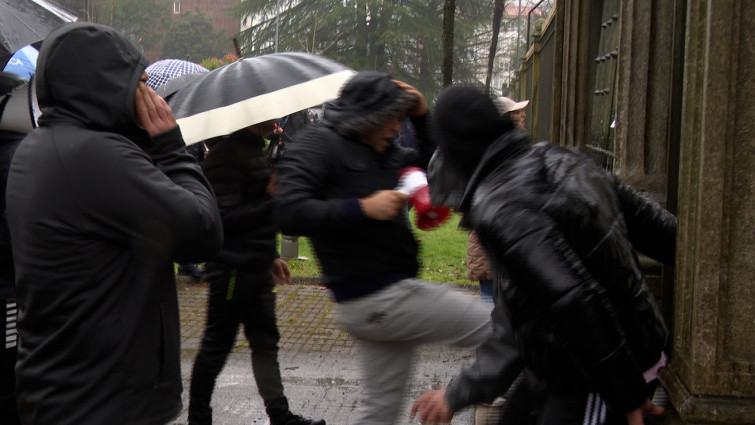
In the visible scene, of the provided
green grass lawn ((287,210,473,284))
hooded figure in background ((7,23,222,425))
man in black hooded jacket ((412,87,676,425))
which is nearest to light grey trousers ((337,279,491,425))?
man in black hooded jacket ((412,87,676,425))

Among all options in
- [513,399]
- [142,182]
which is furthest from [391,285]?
[142,182]

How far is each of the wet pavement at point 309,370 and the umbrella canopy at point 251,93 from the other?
5.91ft

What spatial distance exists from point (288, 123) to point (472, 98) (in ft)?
29.9

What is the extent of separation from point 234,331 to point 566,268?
248cm

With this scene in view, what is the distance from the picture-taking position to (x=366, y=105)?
3.02 m

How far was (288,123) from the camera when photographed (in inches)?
442

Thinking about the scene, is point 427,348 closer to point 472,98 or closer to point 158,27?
point 472,98

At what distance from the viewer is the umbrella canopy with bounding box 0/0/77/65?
4.45 m

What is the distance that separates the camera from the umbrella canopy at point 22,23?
14.6 ft

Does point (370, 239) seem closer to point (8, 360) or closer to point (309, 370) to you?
point (8, 360)

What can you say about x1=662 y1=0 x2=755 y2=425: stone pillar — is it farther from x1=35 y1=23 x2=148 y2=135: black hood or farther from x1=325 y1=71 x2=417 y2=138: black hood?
x1=35 y1=23 x2=148 y2=135: black hood

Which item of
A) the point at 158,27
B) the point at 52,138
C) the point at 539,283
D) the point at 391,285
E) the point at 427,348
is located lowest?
the point at 427,348

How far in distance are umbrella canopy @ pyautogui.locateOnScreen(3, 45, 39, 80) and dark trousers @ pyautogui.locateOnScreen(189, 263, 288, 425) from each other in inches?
61.5

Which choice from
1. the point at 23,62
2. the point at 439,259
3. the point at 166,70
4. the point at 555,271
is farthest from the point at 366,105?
the point at 439,259
